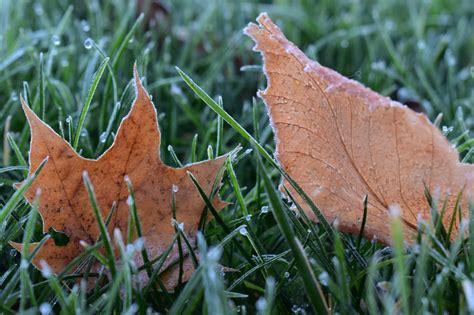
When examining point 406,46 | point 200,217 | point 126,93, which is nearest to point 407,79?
point 406,46

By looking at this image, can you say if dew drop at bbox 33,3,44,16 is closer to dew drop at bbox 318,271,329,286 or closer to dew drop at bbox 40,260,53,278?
dew drop at bbox 40,260,53,278

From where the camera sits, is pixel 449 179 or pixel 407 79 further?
pixel 407 79

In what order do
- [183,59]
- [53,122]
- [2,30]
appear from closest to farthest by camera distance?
[53,122] < [2,30] < [183,59]

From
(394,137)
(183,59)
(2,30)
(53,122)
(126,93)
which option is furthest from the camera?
(183,59)

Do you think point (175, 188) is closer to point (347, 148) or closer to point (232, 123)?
point (232, 123)

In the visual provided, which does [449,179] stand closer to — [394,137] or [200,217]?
[394,137]

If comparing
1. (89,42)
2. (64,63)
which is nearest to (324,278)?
(89,42)
